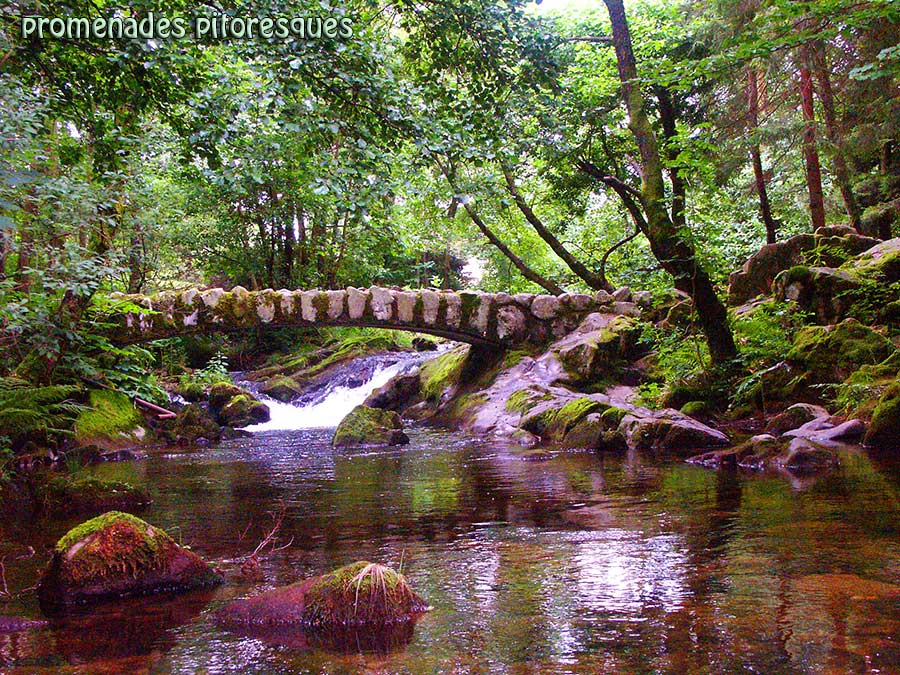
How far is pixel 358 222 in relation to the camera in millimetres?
5027

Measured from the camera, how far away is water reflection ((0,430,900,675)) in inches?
98.4

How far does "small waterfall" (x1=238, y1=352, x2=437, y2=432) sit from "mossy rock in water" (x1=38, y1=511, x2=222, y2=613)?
35.2 feet

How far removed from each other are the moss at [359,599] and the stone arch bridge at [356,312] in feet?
34.1

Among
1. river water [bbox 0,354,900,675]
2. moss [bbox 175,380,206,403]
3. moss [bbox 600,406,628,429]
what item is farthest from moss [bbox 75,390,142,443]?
moss [bbox 600,406,628,429]

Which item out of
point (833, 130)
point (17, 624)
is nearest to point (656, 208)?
point (833, 130)

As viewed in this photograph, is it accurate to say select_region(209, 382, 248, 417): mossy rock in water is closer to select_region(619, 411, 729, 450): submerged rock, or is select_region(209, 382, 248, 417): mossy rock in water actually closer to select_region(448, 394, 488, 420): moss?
select_region(448, 394, 488, 420): moss

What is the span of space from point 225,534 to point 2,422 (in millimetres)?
4003

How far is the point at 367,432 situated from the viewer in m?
11.0

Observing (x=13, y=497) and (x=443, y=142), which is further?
(x=13, y=497)

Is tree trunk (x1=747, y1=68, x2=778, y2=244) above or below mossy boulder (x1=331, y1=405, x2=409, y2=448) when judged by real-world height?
above

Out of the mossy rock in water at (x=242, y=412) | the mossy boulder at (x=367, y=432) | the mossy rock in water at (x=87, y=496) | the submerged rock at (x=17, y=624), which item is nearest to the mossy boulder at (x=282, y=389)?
the mossy rock in water at (x=242, y=412)

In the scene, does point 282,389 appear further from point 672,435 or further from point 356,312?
point 672,435

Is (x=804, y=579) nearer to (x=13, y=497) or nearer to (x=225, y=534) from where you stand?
(x=225, y=534)

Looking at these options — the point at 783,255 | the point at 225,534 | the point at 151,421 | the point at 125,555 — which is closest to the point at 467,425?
the point at 151,421
